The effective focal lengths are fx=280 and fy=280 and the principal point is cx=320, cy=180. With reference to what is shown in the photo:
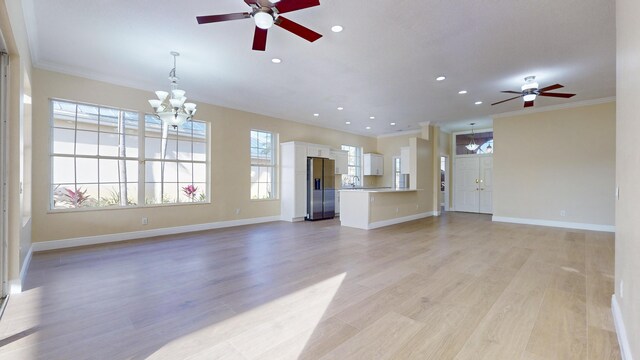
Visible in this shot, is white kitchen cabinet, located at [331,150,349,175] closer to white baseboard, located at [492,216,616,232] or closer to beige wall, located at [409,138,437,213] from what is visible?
beige wall, located at [409,138,437,213]

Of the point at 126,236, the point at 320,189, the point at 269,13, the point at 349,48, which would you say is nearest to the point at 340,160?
the point at 320,189

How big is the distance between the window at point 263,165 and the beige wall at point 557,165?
6079mm

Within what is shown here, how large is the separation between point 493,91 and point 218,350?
20.3 feet

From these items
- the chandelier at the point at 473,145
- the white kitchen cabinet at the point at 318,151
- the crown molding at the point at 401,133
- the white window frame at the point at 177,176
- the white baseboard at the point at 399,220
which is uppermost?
the crown molding at the point at 401,133

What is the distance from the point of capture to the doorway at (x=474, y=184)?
9055 mm

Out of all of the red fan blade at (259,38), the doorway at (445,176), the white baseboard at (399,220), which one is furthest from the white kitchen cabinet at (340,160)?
the red fan blade at (259,38)

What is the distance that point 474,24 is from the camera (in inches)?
124

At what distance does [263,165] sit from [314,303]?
212 inches

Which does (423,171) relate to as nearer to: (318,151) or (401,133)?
(401,133)

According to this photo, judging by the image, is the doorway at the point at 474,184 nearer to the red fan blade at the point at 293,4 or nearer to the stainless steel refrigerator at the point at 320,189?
the stainless steel refrigerator at the point at 320,189

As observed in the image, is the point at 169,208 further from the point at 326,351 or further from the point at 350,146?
the point at 350,146

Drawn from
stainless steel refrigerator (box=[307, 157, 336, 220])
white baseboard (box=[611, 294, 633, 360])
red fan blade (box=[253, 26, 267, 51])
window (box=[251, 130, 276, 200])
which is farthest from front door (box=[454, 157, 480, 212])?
red fan blade (box=[253, 26, 267, 51])

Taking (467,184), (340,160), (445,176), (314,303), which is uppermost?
(340,160)

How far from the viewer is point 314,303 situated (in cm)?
253
